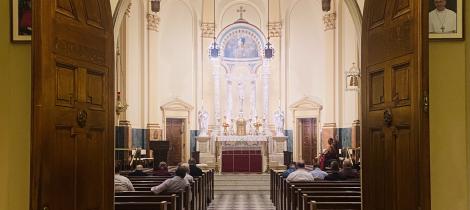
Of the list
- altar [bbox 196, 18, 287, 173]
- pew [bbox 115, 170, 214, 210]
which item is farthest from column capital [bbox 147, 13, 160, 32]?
pew [bbox 115, 170, 214, 210]

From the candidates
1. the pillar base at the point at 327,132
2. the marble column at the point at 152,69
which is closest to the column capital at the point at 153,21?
the marble column at the point at 152,69

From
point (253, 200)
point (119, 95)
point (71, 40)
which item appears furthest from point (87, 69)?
point (119, 95)

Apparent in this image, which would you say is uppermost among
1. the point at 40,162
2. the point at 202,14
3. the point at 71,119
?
the point at 202,14

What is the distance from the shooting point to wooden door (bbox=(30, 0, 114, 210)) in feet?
11.8

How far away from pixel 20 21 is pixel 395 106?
3230 millimetres

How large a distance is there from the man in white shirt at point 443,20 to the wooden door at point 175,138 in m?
17.6

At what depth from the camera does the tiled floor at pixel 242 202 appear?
1254cm

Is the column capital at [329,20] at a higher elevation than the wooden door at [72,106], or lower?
higher

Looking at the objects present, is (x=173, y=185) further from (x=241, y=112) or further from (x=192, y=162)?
(x=241, y=112)

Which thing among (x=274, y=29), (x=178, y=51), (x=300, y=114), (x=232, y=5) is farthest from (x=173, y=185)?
(x=232, y=5)

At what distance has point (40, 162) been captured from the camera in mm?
3557

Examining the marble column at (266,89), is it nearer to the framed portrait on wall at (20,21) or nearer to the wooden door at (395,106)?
the wooden door at (395,106)

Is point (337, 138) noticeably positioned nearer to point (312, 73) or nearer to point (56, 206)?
point (312, 73)

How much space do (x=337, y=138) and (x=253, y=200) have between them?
602 centimetres
